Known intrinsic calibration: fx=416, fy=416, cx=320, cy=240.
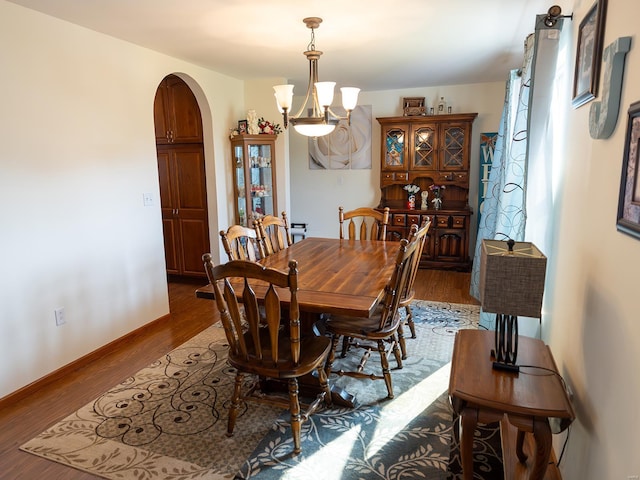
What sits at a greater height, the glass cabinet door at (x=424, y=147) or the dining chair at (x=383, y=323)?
the glass cabinet door at (x=424, y=147)

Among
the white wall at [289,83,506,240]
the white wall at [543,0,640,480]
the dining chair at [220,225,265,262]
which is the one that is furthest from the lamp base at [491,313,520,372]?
the white wall at [289,83,506,240]

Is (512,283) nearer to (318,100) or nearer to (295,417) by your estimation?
(295,417)

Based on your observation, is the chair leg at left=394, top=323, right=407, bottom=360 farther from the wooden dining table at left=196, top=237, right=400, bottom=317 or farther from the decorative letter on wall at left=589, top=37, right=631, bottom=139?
the decorative letter on wall at left=589, top=37, right=631, bottom=139

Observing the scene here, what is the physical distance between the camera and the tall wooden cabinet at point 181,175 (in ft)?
14.7

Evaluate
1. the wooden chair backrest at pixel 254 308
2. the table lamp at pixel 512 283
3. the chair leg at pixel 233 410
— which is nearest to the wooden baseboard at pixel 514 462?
the table lamp at pixel 512 283

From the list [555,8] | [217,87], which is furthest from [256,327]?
[217,87]

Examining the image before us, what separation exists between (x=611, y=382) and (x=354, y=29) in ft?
8.74

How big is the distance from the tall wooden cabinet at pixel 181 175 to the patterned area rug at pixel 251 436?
217cm

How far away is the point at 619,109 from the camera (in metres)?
1.27

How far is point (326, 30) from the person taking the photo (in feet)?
9.84

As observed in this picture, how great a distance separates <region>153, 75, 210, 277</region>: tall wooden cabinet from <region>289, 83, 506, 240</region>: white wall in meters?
1.91

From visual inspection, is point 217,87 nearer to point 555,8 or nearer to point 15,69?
point 15,69

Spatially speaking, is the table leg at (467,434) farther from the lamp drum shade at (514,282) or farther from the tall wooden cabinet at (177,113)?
the tall wooden cabinet at (177,113)

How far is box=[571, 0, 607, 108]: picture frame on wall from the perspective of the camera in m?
1.48
